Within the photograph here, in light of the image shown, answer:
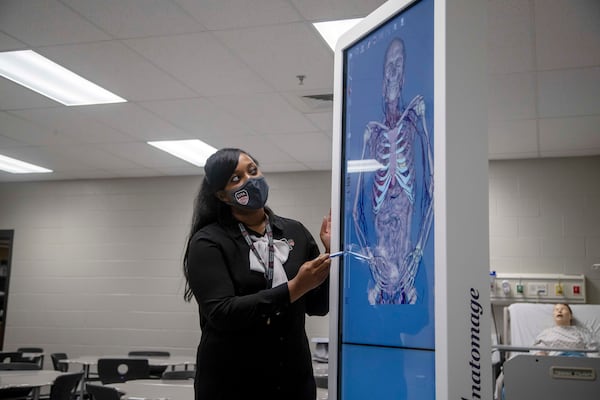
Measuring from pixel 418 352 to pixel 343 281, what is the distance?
35 cm

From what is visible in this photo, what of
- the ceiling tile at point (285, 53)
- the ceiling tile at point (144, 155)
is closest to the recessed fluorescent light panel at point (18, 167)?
the ceiling tile at point (144, 155)

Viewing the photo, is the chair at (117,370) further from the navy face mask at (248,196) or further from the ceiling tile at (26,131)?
the navy face mask at (248,196)

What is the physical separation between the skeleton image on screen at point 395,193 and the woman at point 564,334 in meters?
4.65

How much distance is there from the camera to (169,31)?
3.84 meters

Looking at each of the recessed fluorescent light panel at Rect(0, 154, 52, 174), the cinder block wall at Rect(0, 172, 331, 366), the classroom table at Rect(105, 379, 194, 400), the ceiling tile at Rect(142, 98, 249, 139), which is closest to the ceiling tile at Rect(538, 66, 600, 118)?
the ceiling tile at Rect(142, 98, 249, 139)

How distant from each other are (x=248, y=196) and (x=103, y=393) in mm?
2204

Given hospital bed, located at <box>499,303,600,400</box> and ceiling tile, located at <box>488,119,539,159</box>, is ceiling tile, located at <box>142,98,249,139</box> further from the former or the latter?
hospital bed, located at <box>499,303,600,400</box>

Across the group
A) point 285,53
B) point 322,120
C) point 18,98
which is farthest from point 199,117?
point 285,53

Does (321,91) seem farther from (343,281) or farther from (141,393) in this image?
(343,281)

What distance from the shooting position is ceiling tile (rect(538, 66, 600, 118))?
14.7 feet

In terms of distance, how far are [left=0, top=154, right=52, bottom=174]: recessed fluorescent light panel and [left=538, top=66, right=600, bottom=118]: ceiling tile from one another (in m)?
6.20

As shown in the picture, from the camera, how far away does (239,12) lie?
3.57 meters

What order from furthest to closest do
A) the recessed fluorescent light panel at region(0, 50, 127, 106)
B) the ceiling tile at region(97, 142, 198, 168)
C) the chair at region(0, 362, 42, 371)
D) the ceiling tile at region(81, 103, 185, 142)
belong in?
the ceiling tile at region(97, 142, 198, 168)
the ceiling tile at region(81, 103, 185, 142)
the chair at region(0, 362, 42, 371)
the recessed fluorescent light panel at region(0, 50, 127, 106)

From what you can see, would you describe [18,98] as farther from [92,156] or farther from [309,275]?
[309,275]
